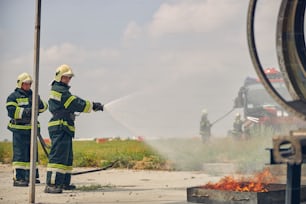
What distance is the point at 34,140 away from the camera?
8.05m

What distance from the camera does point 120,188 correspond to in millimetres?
10727

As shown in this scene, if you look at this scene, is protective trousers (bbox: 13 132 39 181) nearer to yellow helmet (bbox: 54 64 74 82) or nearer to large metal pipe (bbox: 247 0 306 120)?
yellow helmet (bbox: 54 64 74 82)

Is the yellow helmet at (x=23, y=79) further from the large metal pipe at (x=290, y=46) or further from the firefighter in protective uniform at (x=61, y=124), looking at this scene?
the large metal pipe at (x=290, y=46)

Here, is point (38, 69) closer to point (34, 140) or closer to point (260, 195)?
point (34, 140)

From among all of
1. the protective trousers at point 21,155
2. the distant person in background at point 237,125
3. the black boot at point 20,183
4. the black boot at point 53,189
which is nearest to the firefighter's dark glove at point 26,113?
the protective trousers at point 21,155

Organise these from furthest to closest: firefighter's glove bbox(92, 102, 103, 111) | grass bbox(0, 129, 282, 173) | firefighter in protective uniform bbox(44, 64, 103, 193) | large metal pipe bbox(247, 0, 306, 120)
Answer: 1. grass bbox(0, 129, 282, 173)
2. firefighter's glove bbox(92, 102, 103, 111)
3. firefighter in protective uniform bbox(44, 64, 103, 193)
4. large metal pipe bbox(247, 0, 306, 120)

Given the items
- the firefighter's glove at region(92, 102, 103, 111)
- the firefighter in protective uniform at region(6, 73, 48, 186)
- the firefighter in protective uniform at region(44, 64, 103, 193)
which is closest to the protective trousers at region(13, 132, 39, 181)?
the firefighter in protective uniform at region(6, 73, 48, 186)

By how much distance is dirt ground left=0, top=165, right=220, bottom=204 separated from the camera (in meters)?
8.95

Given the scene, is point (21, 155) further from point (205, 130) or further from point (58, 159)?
point (205, 130)

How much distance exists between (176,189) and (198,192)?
228 cm

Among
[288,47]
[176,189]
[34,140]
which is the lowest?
[176,189]

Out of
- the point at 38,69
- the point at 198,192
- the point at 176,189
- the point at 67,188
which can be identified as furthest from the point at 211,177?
the point at 38,69

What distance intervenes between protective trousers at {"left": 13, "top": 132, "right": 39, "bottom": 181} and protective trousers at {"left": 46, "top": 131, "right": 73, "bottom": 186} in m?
1.34

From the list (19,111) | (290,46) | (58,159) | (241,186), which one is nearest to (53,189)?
(58,159)
